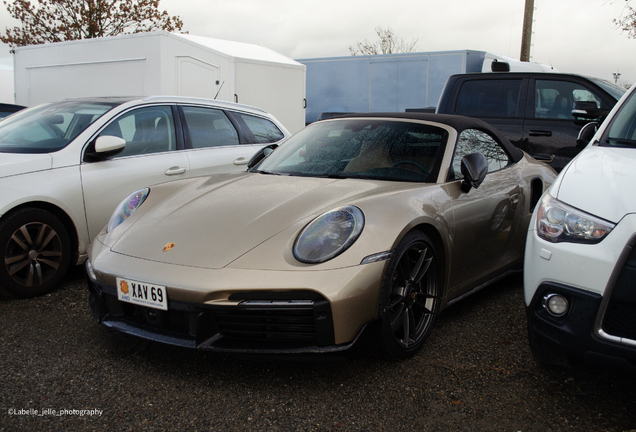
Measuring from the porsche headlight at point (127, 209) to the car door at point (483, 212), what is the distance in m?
1.83

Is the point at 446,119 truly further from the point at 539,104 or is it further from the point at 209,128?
the point at 539,104

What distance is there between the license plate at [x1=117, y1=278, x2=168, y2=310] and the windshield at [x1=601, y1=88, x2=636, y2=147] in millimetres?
2548

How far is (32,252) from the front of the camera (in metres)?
3.65

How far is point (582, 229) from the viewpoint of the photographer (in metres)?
2.18

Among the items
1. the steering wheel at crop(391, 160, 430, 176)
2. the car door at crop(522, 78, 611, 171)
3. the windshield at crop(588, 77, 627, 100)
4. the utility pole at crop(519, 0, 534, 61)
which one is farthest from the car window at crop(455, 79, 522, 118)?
the utility pole at crop(519, 0, 534, 61)

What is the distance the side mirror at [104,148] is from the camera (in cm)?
397

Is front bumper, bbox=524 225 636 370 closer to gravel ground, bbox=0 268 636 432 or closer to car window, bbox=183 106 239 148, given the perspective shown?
gravel ground, bbox=0 268 636 432

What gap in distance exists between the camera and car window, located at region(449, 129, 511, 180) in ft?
10.8

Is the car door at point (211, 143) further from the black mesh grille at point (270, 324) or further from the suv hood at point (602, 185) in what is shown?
the suv hood at point (602, 185)

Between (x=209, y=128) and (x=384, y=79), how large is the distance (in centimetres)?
938

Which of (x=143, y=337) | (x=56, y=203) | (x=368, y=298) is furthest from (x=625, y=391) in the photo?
(x=56, y=203)

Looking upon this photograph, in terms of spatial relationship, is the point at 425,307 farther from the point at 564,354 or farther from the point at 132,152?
the point at 132,152

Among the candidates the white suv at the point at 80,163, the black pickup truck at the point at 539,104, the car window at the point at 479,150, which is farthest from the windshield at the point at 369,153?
the black pickup truck at the point at 539,104

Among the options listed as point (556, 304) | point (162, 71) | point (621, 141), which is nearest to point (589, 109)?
point (621, 141)
